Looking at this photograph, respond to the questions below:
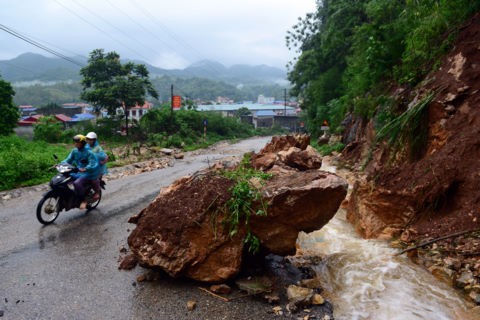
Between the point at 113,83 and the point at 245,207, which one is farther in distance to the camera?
the point at 113,83

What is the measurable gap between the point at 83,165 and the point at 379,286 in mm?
6560

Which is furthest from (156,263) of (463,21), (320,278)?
(463,21)

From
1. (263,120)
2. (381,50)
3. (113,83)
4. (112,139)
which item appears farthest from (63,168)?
(263,120)

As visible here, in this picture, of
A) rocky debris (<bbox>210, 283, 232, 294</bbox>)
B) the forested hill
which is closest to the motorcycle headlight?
rocky debris (<bbox>210, 283, 232, 294</bbox>)

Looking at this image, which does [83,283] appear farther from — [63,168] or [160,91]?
[160,91]

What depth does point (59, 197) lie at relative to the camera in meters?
7.11

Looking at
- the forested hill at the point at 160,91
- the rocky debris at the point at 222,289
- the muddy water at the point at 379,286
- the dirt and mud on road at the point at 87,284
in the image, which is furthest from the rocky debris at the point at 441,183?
the forested hill at the point at 160,91

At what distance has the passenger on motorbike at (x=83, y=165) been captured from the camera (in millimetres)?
7336

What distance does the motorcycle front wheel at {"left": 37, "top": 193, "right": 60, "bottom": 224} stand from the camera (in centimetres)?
692

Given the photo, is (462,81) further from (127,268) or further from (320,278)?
(127,268)

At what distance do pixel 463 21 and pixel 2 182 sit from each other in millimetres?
14784

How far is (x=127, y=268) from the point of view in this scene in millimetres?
5062

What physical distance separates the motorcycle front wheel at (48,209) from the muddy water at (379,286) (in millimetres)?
5286

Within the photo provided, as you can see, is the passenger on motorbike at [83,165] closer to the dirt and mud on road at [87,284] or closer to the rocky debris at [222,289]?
the dirt and mud on road at [87,284]
